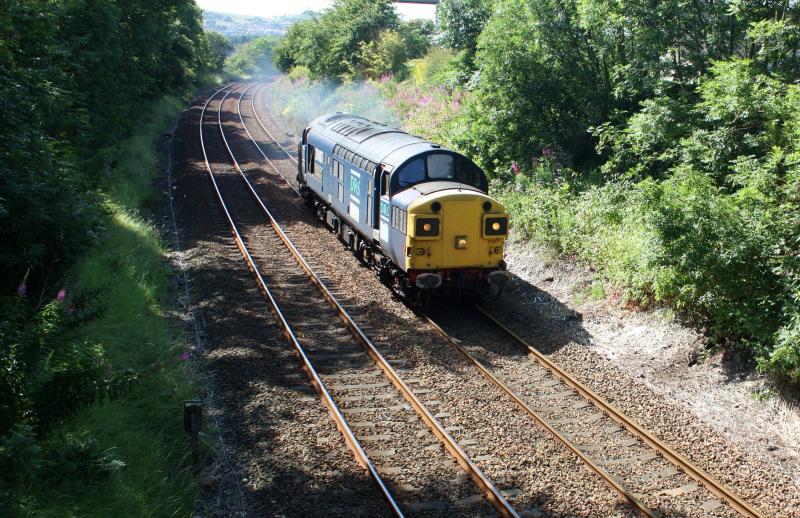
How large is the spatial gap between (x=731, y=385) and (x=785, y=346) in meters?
1.42

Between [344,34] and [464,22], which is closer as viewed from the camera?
[464,22]

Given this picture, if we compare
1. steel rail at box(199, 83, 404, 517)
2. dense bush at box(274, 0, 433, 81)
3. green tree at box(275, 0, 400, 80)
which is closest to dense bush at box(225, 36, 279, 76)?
green tree at box(275, 0, 400, 80)

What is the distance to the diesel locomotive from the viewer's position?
1315cm

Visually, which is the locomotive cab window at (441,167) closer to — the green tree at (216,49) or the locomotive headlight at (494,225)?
the locomotive headlight at (494,225)

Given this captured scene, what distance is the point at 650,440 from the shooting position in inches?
365

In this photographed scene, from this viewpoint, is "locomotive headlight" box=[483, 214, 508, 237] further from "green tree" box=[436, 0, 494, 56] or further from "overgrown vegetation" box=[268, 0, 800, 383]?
"green tree" box=[436, 0, 494, 56]

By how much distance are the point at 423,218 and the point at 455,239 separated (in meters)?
0.84

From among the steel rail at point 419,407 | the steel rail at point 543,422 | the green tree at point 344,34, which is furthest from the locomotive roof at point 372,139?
the green tree at point 344,34

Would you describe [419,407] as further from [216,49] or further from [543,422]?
[216,49]

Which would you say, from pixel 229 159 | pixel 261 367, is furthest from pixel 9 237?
pixel 229 159

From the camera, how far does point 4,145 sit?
28.1 ft

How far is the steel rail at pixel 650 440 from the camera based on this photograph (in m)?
7.96

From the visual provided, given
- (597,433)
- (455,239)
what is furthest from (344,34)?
(597,433)

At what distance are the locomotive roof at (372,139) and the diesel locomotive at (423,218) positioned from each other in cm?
4
